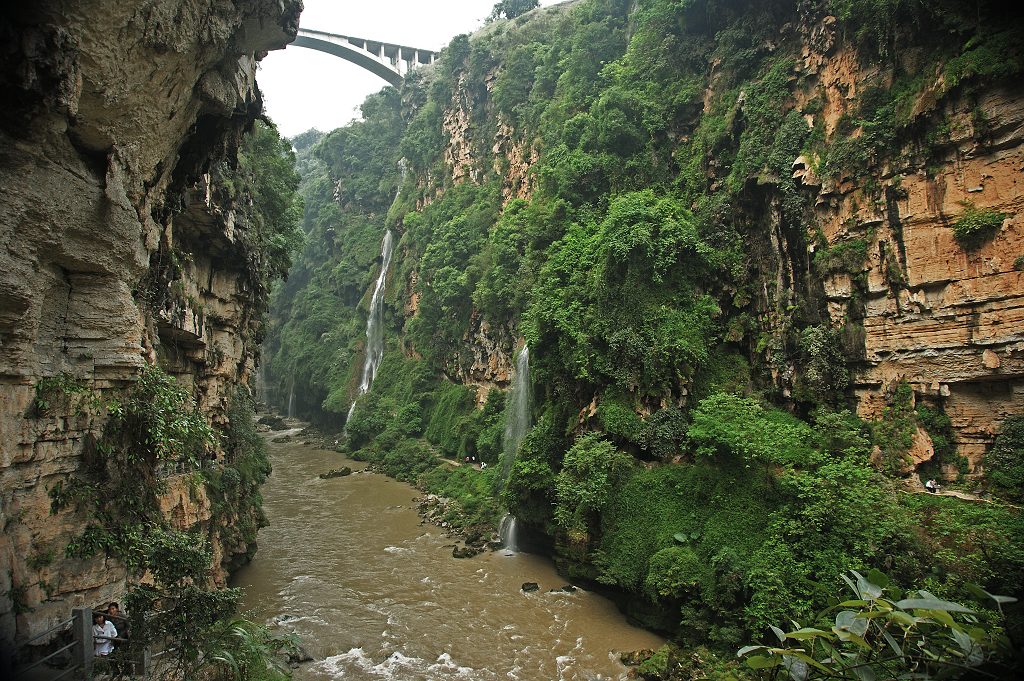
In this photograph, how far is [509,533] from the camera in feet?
60.1

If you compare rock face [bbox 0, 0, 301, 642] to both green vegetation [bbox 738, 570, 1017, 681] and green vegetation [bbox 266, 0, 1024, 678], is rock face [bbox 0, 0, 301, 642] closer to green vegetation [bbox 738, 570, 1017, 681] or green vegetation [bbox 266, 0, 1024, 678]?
green vegetation [bbox 738, 570, 1017, 681]

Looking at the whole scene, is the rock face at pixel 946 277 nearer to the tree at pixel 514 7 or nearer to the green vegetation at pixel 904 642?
the green vegetation at pixel 904 642

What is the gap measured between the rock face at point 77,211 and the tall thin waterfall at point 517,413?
1255 centimetres

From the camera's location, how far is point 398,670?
38.5 feet

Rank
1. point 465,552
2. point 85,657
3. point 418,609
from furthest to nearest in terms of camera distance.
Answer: point 465,552
point 418,609
point 85,657

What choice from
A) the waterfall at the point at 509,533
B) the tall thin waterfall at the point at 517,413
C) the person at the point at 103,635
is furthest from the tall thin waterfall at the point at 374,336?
the person at the point at 103,635

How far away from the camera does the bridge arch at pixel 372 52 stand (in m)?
50.0

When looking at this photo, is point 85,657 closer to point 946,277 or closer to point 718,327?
point 718,327

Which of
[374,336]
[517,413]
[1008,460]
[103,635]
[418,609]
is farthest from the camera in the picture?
[374,336]

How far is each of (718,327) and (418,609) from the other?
11214mm

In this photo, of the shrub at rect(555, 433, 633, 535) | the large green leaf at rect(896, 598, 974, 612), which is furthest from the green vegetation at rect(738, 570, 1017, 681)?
the shrub at rect(555, 433, 633, 535)

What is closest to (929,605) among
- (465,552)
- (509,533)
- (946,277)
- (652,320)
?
(946,277)

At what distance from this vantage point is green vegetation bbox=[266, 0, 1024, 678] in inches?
429

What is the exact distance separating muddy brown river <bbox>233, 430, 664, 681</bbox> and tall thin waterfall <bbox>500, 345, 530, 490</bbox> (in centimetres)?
354
